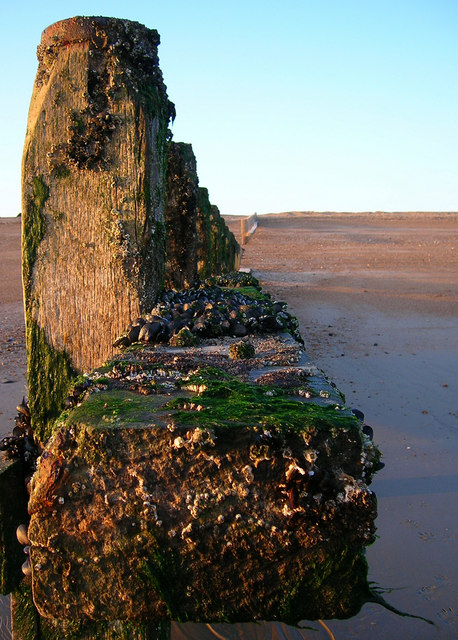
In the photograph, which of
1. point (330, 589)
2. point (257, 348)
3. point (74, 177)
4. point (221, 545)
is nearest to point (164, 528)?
point (221, 545)

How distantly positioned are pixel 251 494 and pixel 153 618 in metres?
0.54

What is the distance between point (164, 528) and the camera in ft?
6.29

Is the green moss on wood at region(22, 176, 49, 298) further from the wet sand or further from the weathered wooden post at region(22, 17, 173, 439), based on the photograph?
the wet sand

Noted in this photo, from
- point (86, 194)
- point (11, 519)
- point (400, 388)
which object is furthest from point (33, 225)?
point (400, 388)

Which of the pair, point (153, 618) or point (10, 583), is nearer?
point (153, 618)

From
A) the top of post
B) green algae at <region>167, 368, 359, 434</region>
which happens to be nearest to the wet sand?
green algae at <region>167, 368, 359, 434</region>

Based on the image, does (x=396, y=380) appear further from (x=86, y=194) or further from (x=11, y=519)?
(x=11, y=519)

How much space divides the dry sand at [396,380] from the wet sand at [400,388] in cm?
1

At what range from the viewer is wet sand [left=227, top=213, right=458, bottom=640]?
13.0 feet

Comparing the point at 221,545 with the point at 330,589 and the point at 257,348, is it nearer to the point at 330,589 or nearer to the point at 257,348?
the point at 330,589

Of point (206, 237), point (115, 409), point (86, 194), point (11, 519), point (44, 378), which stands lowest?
point (11, 519)

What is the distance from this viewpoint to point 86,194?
357 cm

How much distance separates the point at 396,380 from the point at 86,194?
6044 mm

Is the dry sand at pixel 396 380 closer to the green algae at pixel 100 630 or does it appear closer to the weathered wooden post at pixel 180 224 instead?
the green algae at pixel 100 630
